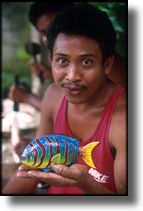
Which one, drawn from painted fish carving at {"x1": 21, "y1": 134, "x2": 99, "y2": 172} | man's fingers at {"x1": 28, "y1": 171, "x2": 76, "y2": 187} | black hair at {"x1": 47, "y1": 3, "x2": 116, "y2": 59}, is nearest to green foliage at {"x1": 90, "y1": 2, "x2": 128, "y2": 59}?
black hair at {"x1": 47, "y1": 3, "x2": 116, "y2": 59}

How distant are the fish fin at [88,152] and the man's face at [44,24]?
17.9 inches

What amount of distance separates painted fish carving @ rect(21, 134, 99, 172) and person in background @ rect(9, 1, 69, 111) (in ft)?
0.53

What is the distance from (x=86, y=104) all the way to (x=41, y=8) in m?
0.44

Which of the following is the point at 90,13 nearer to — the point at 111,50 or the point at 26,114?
the point at 111,50

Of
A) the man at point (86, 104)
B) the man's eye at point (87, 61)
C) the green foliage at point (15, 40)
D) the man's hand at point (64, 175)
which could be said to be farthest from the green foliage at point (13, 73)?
the man's hand at point (64, 175)

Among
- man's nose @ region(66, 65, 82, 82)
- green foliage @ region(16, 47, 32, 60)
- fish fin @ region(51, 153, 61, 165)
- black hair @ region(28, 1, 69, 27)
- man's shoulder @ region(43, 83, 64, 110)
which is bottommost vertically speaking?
fish fin @ region(51, 153, 61, 165)

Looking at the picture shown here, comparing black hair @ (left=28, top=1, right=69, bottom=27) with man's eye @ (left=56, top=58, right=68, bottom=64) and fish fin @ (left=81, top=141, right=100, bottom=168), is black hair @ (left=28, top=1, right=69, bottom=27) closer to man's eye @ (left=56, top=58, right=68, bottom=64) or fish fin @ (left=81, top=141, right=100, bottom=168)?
man's eye @ (left=56, top=58, right=68, bottom=64)

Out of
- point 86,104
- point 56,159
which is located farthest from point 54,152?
point 86,104

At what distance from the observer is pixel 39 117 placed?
5.34ft

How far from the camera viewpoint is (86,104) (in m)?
1.61

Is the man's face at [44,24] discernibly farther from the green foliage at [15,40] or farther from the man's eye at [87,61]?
the man's eye at [87,61]

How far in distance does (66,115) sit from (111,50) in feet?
1.06

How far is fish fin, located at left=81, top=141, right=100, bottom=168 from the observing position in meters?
1.56

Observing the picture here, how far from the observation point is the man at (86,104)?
1.56m
